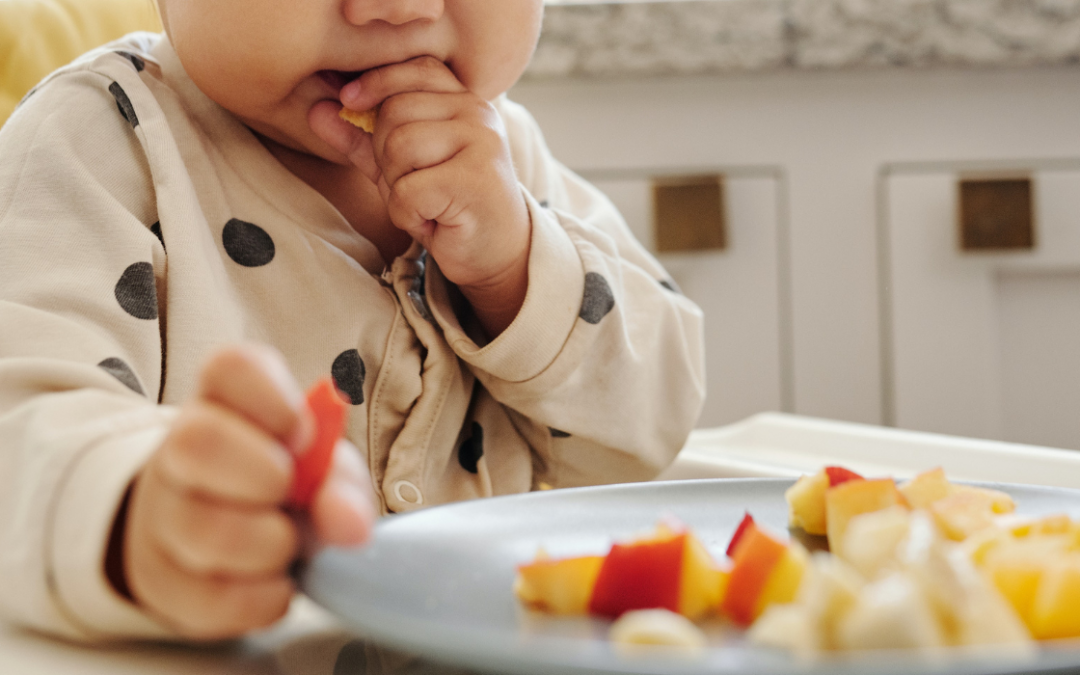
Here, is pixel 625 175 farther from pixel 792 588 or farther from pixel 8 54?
pixel 792 588

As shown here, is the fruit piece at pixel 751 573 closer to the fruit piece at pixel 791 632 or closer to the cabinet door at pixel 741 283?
the fruit piece at pixel 791 632

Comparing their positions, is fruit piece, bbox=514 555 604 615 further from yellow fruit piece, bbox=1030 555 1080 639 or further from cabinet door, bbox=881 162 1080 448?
cabinet door, bbox=881 162 1080 448

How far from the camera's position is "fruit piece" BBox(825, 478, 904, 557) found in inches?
12.4

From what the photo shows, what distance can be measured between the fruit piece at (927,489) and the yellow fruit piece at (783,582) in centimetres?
11

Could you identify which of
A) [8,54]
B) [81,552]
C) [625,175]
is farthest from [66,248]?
[625,175]

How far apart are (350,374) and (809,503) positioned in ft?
0.89

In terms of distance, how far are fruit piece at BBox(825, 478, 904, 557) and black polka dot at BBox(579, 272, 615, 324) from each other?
0.25m

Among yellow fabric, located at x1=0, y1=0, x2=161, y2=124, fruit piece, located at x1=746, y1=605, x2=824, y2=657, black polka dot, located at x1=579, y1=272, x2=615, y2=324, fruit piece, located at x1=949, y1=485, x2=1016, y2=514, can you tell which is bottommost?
fruit piece, located at x1=949, y1=485, x2=1016, y2=514

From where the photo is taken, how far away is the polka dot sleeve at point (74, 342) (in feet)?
0.86

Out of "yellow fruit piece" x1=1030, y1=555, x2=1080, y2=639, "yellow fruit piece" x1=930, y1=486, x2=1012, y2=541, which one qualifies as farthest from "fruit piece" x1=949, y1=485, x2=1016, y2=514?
"yellow fruit piece" x1=1030, y1=555, x2=1080, y2=639

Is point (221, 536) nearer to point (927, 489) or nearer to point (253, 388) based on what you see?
point (253, 388)

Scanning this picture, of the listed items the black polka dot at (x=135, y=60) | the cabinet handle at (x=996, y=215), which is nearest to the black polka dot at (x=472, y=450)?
the black polka dot at (x=135, y=60)

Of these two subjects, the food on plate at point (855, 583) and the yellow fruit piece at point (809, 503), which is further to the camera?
the yellow fruit piece at point (809, 503)

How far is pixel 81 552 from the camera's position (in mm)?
254
